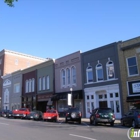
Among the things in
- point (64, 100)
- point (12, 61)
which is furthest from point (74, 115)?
point (12, 61)

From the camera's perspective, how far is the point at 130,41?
24016 mm

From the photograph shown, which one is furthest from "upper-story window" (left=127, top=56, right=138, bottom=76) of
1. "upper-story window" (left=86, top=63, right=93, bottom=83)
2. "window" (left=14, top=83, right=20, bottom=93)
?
"window" (left=14, top=83, right=20, bottom=93)

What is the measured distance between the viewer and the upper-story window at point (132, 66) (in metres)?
23.3

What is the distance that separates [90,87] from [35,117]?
8.55m

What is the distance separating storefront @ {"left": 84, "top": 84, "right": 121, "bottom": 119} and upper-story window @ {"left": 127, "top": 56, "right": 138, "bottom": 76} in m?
2.41

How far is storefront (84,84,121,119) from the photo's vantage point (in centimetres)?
2453

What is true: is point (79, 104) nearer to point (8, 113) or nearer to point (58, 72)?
point (58, 72)

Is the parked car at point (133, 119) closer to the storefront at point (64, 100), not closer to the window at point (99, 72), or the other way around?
the window at point (99, 72)

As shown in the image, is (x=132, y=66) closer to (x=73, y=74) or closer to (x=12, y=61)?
(x=73, y=74)

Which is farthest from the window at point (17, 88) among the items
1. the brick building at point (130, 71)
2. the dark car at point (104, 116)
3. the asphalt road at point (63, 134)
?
the asphalt road at point (63, 134)

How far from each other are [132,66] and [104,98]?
594 centimetres

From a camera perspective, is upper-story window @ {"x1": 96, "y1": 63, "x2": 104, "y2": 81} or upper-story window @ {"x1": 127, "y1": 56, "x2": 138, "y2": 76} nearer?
upper-story window @ {"x1": 127, "y1": 56, "x2": 138, "y2": 76}

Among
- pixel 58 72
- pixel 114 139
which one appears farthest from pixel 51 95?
pixel 114 139

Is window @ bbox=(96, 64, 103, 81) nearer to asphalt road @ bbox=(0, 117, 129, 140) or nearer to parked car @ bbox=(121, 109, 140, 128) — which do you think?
parked car @ bbox=(121, 109, 140, 128)
